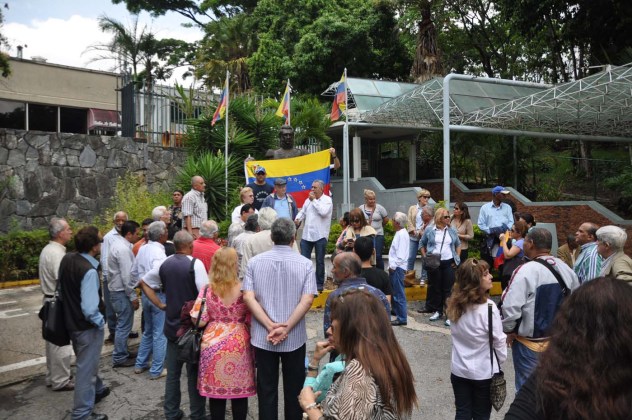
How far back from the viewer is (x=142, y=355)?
20.2 ft

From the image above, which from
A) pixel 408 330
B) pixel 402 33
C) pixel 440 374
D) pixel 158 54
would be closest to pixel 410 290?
pixel 408 330

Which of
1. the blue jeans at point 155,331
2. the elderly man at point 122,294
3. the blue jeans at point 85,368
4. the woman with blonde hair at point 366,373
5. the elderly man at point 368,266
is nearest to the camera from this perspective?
the woman with blonde hair at point 366,373

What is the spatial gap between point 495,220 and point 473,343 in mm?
5990

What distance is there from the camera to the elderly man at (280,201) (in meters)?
8.48

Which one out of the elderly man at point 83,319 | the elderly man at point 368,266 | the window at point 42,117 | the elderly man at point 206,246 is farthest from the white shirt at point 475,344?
the window at point 42,117

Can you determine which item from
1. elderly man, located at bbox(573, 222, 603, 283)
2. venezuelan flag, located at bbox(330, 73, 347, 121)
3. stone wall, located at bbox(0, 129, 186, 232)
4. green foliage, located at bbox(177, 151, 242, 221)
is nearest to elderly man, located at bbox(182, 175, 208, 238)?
green foliage, located at bbox(177, 151, 242, 221)

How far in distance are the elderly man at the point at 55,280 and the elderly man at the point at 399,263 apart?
4.46 m

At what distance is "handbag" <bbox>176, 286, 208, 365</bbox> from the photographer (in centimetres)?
425

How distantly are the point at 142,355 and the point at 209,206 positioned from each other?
6.27 metres

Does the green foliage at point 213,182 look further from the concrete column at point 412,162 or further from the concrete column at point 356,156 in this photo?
the concrete column at point 412,162

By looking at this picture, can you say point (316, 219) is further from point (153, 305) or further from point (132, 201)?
point (132, 201)

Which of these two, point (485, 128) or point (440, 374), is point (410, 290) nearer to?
point (440, 374)

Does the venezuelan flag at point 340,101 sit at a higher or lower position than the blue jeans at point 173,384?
higher

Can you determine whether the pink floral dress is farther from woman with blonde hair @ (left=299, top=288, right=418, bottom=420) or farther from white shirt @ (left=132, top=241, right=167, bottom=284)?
white shirt @ (left=132, top=241, right=167, bottom=284)
